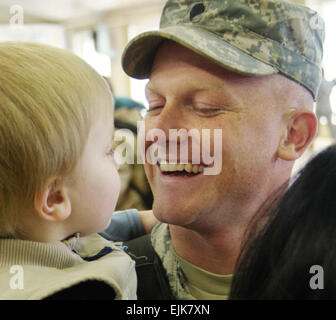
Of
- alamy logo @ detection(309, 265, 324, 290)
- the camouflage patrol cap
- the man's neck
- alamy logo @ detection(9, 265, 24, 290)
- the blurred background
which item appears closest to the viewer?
alamy logo @ detection(309, 265, 324, 290)

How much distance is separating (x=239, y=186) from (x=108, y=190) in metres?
0.27

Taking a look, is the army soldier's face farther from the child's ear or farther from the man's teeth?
the child's ear

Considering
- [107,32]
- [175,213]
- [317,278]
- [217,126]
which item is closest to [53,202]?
[175,213]

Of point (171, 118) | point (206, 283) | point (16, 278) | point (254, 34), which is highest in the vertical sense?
point (254, 34)

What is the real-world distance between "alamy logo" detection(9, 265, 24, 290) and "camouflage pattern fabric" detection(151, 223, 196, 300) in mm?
356

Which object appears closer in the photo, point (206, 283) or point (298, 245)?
point (298, 245)

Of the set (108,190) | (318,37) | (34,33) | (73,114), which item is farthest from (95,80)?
(34,33)

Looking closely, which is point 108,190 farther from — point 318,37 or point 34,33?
point 34,33

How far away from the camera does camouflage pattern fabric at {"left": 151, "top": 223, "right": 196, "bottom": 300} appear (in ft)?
2.66

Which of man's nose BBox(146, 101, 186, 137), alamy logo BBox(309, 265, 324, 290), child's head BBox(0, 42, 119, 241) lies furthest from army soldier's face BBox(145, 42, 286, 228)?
alamy logo BBox(309, 265, 324, 290)

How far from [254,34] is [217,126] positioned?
0.20 metres

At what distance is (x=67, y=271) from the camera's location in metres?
0.64

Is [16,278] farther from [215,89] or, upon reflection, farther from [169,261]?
[215,89]

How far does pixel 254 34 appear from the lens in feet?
2.34
